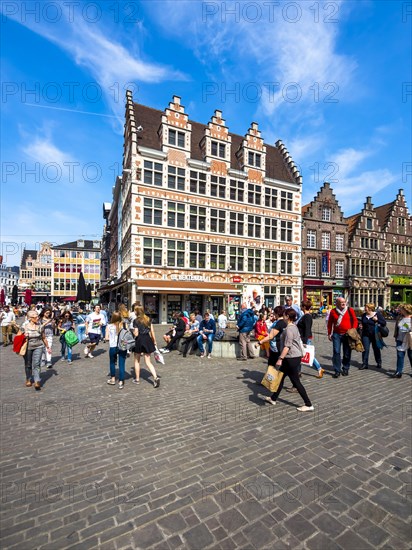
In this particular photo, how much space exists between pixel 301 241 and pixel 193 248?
13143 millimetres

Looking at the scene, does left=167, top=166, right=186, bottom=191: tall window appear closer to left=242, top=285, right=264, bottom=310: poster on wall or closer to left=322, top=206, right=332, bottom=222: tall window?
left=242, top=285, right=264, bottom=310: poster on wall

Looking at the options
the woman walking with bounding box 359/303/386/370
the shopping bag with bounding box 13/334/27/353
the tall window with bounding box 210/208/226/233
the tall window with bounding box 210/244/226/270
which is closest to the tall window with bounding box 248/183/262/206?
the tall window with bounding box 210/208/226/233

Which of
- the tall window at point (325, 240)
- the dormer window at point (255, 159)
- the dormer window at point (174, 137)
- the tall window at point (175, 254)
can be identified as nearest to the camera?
the tall window at point (175, 254)

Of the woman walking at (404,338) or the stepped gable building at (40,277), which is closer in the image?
the woman walking at (404,338)

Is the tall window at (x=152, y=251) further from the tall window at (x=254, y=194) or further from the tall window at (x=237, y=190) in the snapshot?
the tall window at (x=254, y=194)

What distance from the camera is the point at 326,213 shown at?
32500mm

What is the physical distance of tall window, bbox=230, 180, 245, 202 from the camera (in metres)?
26.3

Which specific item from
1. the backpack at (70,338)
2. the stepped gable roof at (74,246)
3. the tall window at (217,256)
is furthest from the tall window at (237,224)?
the stepped gable roof at (74,246)

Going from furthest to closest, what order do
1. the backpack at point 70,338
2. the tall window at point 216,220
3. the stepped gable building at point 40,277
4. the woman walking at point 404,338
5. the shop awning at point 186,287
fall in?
the stepped gable building at point 40,277 < the tall window at point 216,220 < the shop awning at point 186,287 < the backpack at point 70,338 < the woman walking at point 404,338

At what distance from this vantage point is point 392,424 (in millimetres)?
4504

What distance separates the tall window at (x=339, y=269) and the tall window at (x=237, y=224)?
13698mm

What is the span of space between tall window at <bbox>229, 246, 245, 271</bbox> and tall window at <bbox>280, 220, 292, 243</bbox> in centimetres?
537

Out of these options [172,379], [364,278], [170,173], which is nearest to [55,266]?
[170,173]

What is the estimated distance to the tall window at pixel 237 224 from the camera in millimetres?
26139
